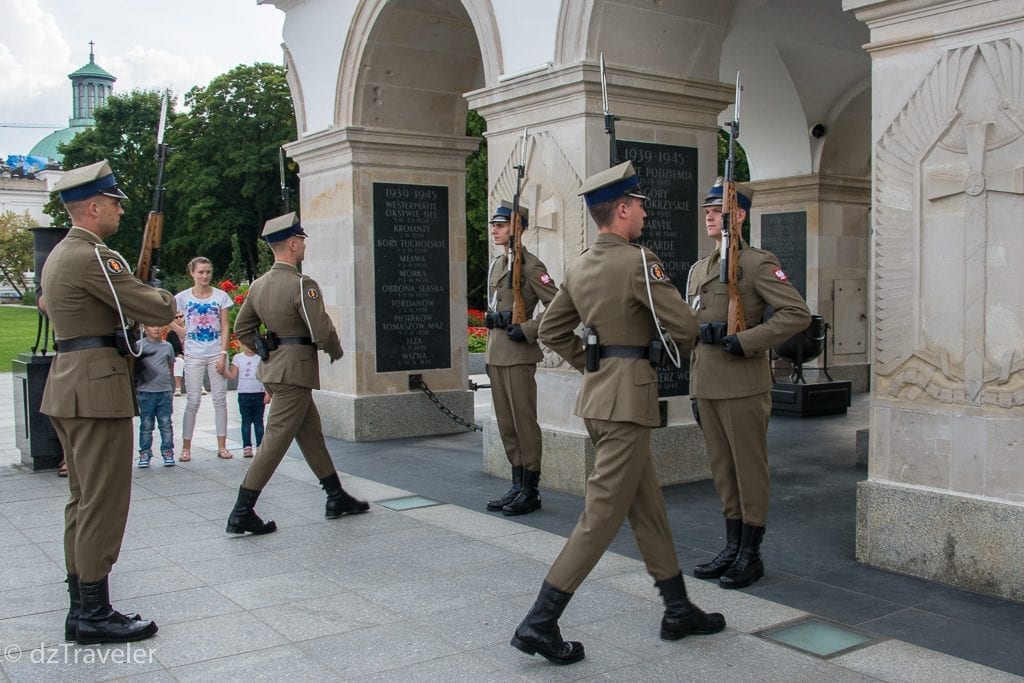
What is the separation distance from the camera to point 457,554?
5887 millimetres

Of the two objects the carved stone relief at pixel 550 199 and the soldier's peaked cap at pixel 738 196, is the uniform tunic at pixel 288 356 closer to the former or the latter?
the carved stone relief at pixel 550 199

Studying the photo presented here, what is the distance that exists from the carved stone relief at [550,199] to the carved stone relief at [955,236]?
2672 mm

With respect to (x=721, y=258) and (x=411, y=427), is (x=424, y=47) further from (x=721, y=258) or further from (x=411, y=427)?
(x=721, y=258)

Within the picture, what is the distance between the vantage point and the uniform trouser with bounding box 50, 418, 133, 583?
4492mm

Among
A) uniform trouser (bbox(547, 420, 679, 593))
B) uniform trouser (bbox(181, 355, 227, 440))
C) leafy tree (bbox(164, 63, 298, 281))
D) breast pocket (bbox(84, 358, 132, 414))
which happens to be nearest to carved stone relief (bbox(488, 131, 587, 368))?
uniform trouser (bbox(181, 355, 227, 440))

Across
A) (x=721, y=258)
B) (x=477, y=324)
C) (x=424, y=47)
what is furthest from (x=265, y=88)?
(x=721, y=258)

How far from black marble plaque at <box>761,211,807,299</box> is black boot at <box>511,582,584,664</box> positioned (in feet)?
33.9

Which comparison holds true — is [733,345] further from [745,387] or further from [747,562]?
[747,562]

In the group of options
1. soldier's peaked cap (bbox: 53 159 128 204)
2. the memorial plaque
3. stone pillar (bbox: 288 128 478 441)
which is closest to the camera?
soldier's peaked cap (bbox: 53 159 128 204)

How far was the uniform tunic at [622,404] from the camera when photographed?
4176 millimetres

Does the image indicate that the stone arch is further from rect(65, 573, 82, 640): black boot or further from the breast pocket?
rect(65, 573, 82, 640): black boot

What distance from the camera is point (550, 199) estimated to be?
7816 millimetres

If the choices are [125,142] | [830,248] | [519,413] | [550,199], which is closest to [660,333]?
[519,413]

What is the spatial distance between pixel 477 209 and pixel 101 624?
82.9 feet
